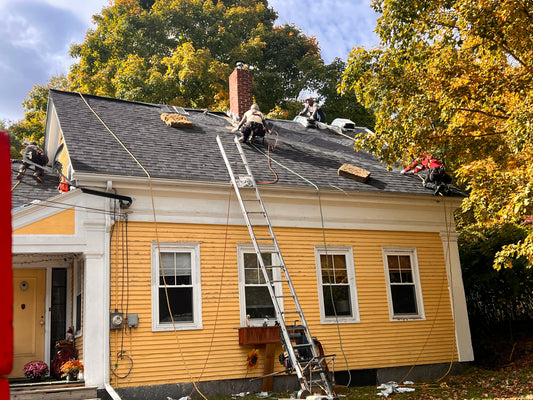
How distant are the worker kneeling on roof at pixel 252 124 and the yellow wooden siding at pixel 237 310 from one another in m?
3.34

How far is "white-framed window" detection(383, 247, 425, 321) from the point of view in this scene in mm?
13805

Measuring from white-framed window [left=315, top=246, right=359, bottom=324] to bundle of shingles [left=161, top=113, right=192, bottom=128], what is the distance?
4936 millimetres

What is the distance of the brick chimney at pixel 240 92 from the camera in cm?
1684

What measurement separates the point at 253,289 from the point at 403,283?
4.20 meters

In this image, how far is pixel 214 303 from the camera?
38.2ft

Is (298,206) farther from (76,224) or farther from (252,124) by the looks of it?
(76,224)

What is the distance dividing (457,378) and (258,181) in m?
6.96

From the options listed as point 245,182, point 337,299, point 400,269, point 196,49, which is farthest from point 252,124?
point 196,49

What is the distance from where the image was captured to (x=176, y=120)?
14.8 metres

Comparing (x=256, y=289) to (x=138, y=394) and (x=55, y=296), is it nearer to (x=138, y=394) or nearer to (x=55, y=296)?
(x=138, y=394)

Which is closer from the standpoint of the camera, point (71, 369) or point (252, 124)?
point (71, 369)

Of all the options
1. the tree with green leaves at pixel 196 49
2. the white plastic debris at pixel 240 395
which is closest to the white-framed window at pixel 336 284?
the white plastic debris at pixel 240 395

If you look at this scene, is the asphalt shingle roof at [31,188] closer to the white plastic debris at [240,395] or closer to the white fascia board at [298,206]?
the white fascia board at [298,206]

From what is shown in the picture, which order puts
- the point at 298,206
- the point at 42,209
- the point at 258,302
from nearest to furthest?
1. the point at 42,209
2. the point at 258,302
3. the point at 298,206
